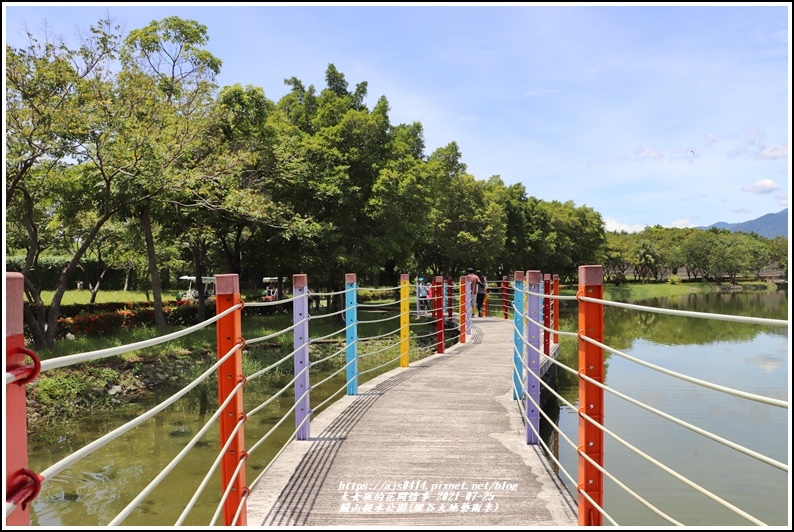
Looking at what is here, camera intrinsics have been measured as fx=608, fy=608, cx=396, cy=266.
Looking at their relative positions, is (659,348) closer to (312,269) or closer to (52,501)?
(312,269)

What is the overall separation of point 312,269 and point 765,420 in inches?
441

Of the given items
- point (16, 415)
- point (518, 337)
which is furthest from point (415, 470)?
point (16, 415)

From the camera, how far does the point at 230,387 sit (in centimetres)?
245

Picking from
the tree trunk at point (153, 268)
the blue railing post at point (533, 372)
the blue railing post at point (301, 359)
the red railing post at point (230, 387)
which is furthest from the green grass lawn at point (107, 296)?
the red railing post at point (230, 387)

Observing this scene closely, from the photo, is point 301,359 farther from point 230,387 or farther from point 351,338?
point 230,387

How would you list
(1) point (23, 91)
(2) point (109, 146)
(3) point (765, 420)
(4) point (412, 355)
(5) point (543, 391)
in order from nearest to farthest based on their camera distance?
(5) point (543, 391) → (3) point (765, 420) → (1) point (23, 91) → (2) point (109, 146) → (4) point (412, 355)

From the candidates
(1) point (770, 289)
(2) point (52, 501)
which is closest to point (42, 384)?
(2) point (52, 501)

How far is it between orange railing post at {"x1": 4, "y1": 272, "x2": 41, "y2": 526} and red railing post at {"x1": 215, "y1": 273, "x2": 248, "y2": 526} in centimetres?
129

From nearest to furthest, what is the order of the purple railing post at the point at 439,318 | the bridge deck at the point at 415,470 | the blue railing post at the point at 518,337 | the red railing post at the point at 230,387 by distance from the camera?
the red railing post at the point at 230,387
the bridge deck at the point at 415,470
the blue railing post at the point at 518,337
the purple railing post at the point at 439,318

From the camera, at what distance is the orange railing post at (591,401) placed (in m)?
2.46

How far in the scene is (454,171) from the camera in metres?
30.3

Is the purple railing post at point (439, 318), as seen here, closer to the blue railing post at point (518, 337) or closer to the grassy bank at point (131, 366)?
the grassy bank at point (131, 366)

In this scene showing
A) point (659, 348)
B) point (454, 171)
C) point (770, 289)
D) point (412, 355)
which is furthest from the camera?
point (770, 289)

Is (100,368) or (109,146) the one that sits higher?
(109,146)
